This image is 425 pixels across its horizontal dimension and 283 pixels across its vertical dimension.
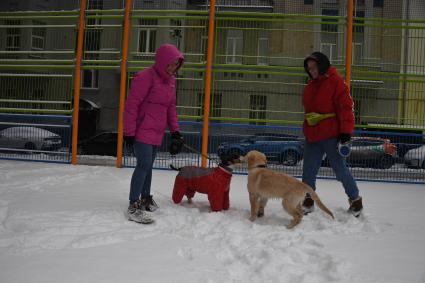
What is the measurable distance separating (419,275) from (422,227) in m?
1.70

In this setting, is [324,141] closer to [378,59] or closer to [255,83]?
[255,83]

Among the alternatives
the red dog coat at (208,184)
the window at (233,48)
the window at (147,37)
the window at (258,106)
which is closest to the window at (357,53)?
the window at (258,106)

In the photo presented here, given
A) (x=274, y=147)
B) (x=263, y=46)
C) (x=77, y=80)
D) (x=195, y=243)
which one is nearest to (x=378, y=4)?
(x=263, y=46)

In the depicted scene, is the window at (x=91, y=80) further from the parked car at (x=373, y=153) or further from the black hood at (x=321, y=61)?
the black hood at (x=321, y=61)

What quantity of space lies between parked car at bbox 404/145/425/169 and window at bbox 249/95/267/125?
3.13m

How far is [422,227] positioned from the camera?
14.1 feet

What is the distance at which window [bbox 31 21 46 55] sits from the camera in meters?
9.49

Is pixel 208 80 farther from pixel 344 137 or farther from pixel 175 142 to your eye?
pixel 344 137

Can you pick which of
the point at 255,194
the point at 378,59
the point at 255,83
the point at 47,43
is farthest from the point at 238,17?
the point at 255,194

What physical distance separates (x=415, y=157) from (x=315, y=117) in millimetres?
4929

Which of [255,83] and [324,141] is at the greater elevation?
[255,83]

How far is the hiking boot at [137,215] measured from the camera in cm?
401

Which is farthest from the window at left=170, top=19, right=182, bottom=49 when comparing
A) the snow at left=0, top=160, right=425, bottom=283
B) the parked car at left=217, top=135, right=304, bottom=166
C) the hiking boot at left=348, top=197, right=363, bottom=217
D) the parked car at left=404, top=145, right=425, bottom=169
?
the hiking boot at left=348, top=197, right=363, bottom=217

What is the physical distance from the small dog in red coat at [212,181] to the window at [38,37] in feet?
21.3
